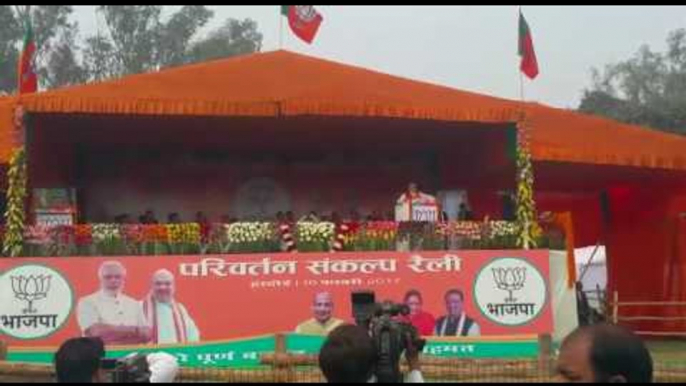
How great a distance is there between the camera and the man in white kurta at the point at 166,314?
11.5m

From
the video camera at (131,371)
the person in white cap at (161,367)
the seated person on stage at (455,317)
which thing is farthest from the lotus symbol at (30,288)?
the video camera at (131,371)

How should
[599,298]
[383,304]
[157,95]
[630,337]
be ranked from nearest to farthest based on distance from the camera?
1. [630,337]
2. [383,304]
3. [157,95]
4. [599,298]

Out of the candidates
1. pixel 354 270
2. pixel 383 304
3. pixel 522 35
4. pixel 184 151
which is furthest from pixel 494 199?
pixel 383 304

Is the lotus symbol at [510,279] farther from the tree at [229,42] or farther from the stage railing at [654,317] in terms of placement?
the tree at [229,42]

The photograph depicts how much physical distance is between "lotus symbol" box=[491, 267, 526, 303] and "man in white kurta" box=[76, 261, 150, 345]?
13.8 feet

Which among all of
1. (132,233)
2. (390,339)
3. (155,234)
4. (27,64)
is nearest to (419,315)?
(155,234)

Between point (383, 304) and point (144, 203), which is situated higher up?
point (144, 203)

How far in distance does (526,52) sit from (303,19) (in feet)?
10.9

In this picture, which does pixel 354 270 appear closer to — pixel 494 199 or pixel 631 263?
pixel 494 199

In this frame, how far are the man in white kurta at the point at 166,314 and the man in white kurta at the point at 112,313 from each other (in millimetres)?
119

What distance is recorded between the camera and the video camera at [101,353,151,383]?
3.81 m

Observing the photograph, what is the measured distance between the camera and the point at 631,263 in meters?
18.0

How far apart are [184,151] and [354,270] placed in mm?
6954

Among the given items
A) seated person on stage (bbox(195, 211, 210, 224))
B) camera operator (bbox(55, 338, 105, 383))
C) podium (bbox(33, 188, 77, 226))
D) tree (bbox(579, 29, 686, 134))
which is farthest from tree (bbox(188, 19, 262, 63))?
camera operator (bbox(55, 338, 105, 383))
